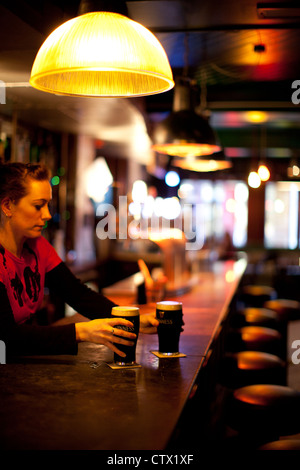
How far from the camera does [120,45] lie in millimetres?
1677

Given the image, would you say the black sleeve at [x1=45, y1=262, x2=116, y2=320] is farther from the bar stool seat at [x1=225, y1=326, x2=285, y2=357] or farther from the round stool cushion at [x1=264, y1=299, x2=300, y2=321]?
the round stool cushion at [x1=264, y1=299, x2=300, y2=321]

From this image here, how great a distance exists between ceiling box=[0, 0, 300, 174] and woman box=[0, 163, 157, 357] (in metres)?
0.89

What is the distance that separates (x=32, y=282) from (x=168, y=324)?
2.26ft

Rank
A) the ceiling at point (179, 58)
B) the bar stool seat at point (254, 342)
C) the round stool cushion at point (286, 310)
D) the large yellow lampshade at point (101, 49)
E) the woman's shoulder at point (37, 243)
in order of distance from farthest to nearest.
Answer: the round stool cushion at point (286, 310) → the bar stool seat at point (254, 342) → the ceiling at point (179, 58) → the woman's shoulder at point (37, 243) → the large yellow lampshade at point (101, 49)

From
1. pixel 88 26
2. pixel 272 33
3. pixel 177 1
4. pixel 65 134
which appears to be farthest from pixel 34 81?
pixel 65 134

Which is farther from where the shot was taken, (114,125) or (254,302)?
(114,125)

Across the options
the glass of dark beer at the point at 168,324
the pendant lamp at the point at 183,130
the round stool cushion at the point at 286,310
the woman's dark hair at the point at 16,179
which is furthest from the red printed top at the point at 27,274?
the round stool cushion at the point at 286,310

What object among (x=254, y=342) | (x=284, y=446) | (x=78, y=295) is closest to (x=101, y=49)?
(x=78, y=295)

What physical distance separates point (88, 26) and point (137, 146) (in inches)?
262

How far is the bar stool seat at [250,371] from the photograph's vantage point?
2805mm

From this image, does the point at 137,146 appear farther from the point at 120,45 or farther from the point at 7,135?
the point at 120,45

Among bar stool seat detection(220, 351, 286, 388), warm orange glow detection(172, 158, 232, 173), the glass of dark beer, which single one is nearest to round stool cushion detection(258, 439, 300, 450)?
the glass of dark beer

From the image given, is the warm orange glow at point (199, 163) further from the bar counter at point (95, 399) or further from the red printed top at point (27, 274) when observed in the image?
the bar counter at point (95, 399)

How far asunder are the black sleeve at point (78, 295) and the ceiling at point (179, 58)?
1.27 m
